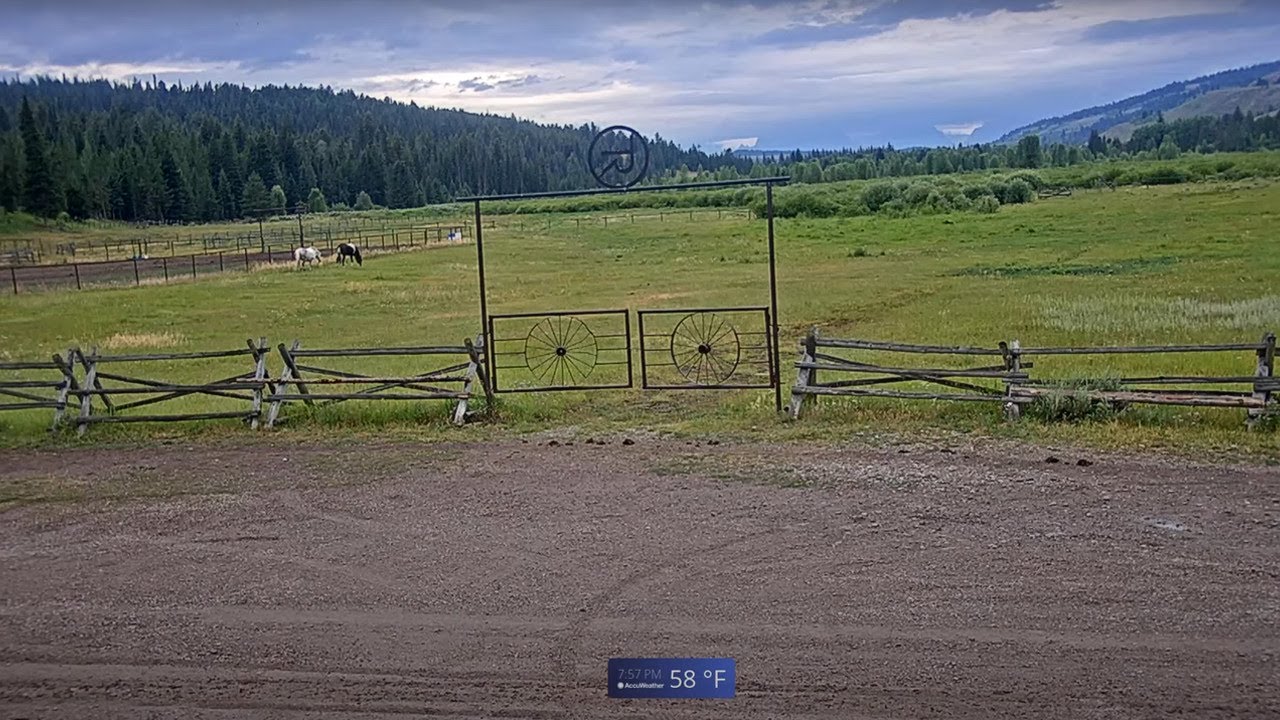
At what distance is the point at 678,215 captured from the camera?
75312mm

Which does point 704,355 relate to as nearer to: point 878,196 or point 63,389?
point 63,389

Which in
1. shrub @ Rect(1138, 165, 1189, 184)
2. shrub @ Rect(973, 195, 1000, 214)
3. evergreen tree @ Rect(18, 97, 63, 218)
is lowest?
shrub @ Rect(973, 195, 1000, 214)

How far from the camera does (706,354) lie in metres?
13.7

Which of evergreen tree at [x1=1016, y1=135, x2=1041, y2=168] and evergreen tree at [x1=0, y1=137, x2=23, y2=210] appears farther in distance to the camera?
evergreen tree at [x1=1016, y1=135, x2=1041, y2=168]

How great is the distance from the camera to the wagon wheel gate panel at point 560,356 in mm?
13703

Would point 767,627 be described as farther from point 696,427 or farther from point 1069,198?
point 1069,198

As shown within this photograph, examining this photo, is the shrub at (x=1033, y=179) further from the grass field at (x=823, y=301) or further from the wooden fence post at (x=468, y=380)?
the wooden fence post at (x=468, y=380)

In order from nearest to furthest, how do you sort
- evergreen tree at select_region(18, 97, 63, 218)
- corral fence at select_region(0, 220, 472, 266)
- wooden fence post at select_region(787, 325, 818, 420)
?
wooden fence post at select_region(787, 325, 818, 420) < corral fence at select_region(0, 220, 472, 266) < evergreen tree at select_region(18, 97, 63, 218)

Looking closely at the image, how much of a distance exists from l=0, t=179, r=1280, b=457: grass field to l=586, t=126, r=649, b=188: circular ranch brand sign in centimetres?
275

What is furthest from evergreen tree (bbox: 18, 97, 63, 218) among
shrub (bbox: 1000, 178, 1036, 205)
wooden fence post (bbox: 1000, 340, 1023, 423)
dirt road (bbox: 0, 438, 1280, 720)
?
wooden fence post (bbox: 1000, 340, 1023, 423)

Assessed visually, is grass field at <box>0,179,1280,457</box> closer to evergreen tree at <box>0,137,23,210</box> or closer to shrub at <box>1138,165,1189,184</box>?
shrub at <box>1138,165,1189,184</box>
